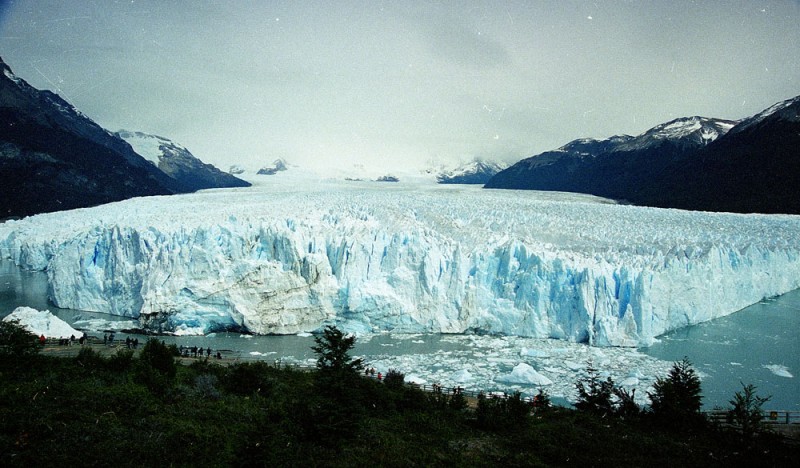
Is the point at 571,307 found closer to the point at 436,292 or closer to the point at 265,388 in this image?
the point at 436,292

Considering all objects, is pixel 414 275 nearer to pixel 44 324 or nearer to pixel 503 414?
pixel 503 414

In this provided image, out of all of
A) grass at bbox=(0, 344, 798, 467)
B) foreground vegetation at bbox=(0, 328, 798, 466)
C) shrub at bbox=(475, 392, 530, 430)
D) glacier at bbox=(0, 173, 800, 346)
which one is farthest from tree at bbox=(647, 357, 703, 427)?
glacier at bbox=(0, 173, 800, 346)

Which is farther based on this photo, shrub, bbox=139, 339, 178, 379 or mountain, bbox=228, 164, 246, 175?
mountain, bbox=228, 164, 246, 175

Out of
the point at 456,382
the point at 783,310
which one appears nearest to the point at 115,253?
the point at 456,382

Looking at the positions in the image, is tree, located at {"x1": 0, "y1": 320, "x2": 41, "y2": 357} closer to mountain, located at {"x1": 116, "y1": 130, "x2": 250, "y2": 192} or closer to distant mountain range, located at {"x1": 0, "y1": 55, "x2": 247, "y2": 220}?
distant mountain range, located at {"x1": 0, "y1": 55, "x2": 247, "y2": 220}

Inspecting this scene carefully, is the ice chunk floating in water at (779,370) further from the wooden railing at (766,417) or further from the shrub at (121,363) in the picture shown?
the shrub at (121,363)
